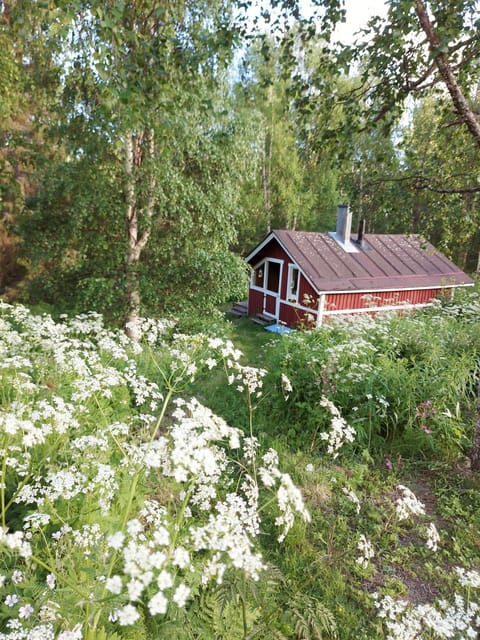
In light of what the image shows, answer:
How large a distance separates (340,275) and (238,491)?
31.9 ft

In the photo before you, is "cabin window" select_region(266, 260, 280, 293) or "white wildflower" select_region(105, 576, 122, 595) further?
"cabin window" select_region(266, 260, 280, 293)

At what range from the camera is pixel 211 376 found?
8258 mm

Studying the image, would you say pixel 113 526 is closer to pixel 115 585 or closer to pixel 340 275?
pixel 115 585

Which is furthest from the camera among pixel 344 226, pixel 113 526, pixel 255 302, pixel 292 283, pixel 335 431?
pixel 255 302

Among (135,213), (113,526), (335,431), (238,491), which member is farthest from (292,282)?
(113,526)

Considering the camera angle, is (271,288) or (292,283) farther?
(271,288)

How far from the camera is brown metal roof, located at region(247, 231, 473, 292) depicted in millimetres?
12836

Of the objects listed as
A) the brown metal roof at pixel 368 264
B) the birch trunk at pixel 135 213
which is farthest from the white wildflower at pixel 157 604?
the brown metal roof at pixel 368 264

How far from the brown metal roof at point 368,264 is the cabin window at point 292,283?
0.85 m

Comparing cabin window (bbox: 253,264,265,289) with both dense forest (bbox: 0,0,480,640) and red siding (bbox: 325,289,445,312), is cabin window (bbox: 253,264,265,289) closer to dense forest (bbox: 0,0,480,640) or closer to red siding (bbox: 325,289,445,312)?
red siding (bbox: 325,289,445,312)

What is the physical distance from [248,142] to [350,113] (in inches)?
175

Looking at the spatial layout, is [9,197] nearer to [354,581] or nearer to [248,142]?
[248,142]

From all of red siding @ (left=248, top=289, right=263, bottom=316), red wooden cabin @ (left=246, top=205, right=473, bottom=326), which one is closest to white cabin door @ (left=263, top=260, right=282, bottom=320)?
red wooden cabin @ (left=246, top=205, right=473, bottom=326)

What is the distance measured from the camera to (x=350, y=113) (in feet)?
16.4
